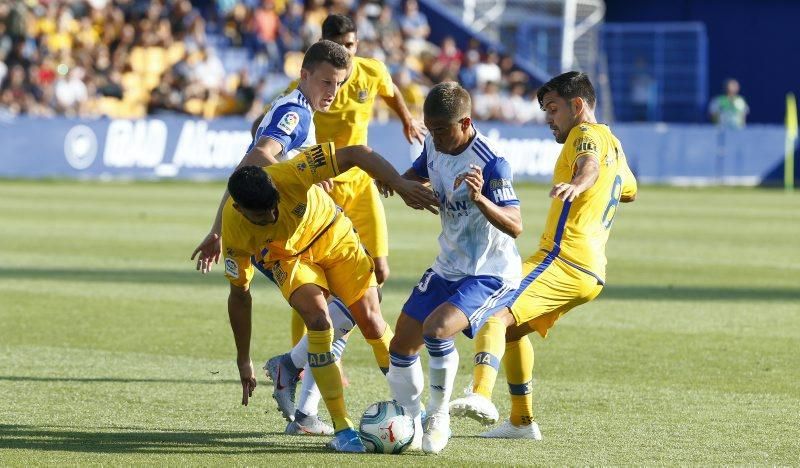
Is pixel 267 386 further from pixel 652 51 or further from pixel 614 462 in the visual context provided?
pixel 652 51

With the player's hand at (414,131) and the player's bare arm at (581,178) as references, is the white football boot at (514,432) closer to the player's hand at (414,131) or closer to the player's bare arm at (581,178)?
the player's bare arm at (581,178)

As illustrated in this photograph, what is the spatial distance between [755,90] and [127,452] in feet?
134

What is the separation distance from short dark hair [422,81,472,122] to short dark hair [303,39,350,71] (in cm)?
103

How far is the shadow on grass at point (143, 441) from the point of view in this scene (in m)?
6.30

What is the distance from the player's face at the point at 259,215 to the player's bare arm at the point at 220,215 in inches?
12.6

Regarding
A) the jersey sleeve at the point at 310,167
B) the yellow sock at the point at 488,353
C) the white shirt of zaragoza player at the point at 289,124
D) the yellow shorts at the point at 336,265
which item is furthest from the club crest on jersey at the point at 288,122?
the yellow sock at the point at 488,353

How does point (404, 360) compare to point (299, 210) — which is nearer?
point (404, 360)

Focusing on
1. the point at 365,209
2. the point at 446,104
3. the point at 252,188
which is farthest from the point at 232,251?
the point at 365,209

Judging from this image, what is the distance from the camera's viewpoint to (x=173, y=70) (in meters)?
31.8

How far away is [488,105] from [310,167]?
2881 centimetres

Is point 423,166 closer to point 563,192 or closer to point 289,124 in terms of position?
point 563,192

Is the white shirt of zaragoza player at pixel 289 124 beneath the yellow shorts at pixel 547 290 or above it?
above

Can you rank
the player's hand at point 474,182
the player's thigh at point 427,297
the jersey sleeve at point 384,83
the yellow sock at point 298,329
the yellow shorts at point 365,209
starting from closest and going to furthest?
the player's hand at point 474,182 < the player's thigh at point 427,297 < the yellow sock at point 298,329 < the yellow shorts at point 365,209 < the jersey sleeve at point 384,83

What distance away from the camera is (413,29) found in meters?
37.0
